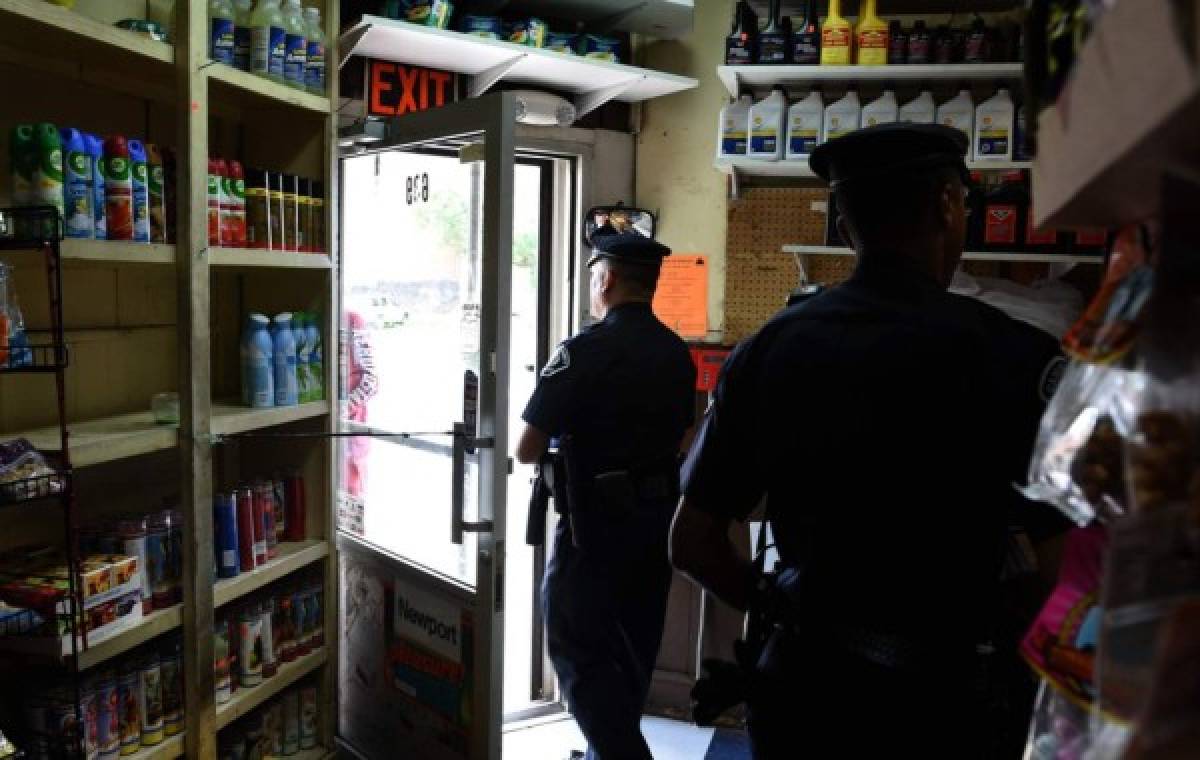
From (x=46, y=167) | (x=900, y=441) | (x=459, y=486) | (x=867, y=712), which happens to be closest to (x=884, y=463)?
(x=900, y=441)

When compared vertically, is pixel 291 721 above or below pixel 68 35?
below

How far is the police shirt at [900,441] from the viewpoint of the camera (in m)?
1.50

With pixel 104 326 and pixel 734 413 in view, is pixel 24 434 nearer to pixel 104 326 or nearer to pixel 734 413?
pixel 104 326

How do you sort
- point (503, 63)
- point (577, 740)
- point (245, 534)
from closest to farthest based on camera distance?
1. point (245, 534)
2. point (503, 63)
3. point (577, 740)

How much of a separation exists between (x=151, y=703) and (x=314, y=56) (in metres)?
1.74

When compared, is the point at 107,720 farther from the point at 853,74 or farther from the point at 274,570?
the point at 853,74

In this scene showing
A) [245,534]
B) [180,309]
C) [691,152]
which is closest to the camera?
[180,309]

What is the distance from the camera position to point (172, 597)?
2.35m

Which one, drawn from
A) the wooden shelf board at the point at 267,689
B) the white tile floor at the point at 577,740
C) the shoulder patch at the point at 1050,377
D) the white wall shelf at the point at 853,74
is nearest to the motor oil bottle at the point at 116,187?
the wooden shelf board at the point at 267,689

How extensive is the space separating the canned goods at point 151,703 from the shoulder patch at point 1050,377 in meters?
2.04

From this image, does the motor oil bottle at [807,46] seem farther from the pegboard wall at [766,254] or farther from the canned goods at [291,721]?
the canned goods at [291,721]

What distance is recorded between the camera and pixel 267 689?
2697mm

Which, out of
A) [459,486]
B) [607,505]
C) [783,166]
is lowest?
[607,505]

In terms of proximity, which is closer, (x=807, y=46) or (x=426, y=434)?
(x=426, y=434)
